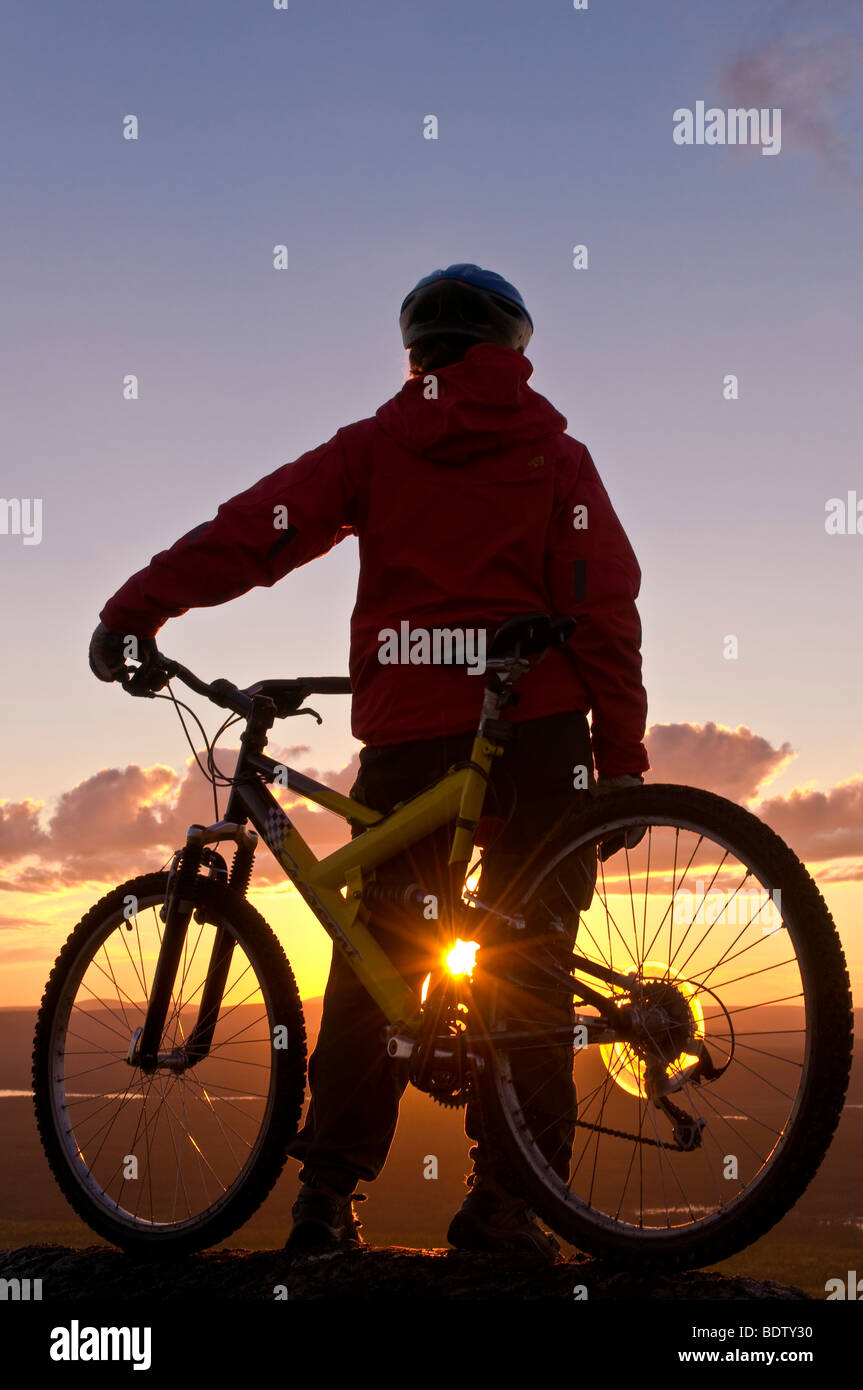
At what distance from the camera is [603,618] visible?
3.63 m

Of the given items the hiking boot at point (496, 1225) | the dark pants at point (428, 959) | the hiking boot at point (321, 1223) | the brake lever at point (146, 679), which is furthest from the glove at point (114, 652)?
the hiking boot at point (496, 1225)

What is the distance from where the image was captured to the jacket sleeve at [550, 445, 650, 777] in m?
3.63

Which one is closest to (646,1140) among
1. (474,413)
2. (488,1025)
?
A: (488,1025)

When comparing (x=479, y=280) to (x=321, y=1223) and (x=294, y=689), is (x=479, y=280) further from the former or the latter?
(x=321, y=1223)

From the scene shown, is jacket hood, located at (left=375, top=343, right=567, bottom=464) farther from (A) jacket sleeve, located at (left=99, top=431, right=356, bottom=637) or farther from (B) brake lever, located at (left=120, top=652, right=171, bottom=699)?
(B) brake lever, located at (left=120, top=652, right=171, bottom=699)

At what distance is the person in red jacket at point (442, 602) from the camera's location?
11.7 feet

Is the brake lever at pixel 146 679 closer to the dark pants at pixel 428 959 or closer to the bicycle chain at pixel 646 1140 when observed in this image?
the dark pants at pixel 428 959

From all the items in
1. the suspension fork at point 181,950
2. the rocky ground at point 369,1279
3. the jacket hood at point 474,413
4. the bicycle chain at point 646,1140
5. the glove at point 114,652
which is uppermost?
the jacket hood at point 474,413

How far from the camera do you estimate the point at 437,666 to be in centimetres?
360

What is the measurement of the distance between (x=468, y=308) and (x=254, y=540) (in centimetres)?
108

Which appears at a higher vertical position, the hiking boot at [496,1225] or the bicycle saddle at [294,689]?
the bicycle saddle at [294,689]

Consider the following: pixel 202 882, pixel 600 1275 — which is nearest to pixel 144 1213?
pixel 202 882
